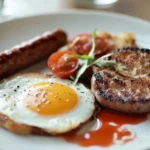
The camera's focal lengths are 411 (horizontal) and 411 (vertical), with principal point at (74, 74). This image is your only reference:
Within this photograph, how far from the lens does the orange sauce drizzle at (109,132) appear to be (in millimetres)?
1971

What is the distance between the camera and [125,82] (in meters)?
2.22

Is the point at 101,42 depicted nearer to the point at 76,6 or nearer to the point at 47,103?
the point at 47,103

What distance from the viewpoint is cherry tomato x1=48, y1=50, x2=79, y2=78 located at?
2406 mm

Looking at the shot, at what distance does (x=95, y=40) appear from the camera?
104 inches

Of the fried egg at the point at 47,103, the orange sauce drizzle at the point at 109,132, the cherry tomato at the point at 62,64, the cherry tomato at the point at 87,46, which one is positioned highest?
the cherry tomato at the point at 87,46

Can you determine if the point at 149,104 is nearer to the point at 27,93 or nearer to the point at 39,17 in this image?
the point at 27,93

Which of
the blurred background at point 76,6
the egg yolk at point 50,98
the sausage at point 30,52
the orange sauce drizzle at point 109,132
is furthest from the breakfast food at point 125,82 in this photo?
the blurred background at point 76,6

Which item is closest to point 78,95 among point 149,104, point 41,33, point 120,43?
point 149,104

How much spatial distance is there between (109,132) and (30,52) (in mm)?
775

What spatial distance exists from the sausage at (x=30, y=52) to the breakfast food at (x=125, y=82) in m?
0.40

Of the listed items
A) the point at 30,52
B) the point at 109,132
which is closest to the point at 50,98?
the point at 109,132

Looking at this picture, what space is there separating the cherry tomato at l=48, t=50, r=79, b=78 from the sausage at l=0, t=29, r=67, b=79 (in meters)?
0.11

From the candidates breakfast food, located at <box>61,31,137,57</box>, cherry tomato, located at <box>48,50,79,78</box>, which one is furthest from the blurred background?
cherry tomato, located at <box>48,50,79,78</box>

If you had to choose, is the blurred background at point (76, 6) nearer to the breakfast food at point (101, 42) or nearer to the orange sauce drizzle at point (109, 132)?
the breakfast food at point (101, 42)
